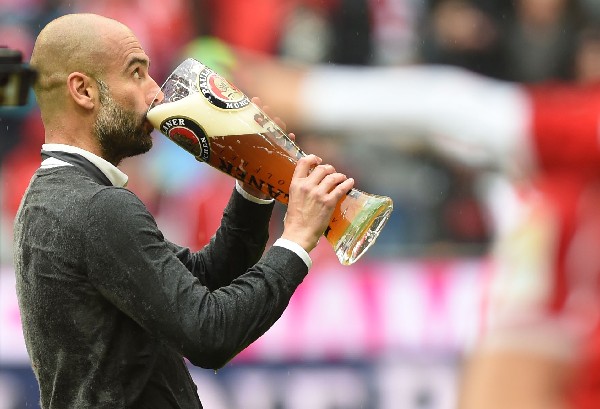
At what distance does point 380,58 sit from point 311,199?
3666mm

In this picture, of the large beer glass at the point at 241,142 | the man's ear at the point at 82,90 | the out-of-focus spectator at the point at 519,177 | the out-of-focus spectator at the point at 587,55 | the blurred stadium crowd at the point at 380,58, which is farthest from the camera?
the blurred stadium crowd at the point at 380,58

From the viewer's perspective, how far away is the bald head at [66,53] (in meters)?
2.45

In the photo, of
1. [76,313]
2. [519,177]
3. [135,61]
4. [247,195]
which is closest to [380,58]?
[519,177]

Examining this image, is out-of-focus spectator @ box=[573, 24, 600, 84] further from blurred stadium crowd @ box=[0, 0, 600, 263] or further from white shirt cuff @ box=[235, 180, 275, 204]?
white shirt cuff @ box=[235, 180, 275, 204]

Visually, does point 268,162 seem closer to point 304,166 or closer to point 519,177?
point 304,166

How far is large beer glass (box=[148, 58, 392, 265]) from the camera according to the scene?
2.34 meters

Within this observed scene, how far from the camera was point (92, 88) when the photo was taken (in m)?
2.46

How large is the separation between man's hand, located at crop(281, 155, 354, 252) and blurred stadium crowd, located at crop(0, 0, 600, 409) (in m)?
3.40

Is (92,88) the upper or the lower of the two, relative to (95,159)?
upper

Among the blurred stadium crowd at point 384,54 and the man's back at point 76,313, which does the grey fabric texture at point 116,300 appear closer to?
the man's back at point 76,313

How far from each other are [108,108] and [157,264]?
1.42 feet

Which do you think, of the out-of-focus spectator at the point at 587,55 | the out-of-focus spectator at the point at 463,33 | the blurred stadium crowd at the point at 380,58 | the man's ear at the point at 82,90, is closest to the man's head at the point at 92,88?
the man's ear at the point at 82,90

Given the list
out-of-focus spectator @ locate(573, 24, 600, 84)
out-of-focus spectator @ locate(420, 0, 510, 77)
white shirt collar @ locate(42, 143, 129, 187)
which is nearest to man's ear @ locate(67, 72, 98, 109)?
white shirt collar @ locate(42, 143, 129, 187)

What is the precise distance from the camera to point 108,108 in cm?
245
